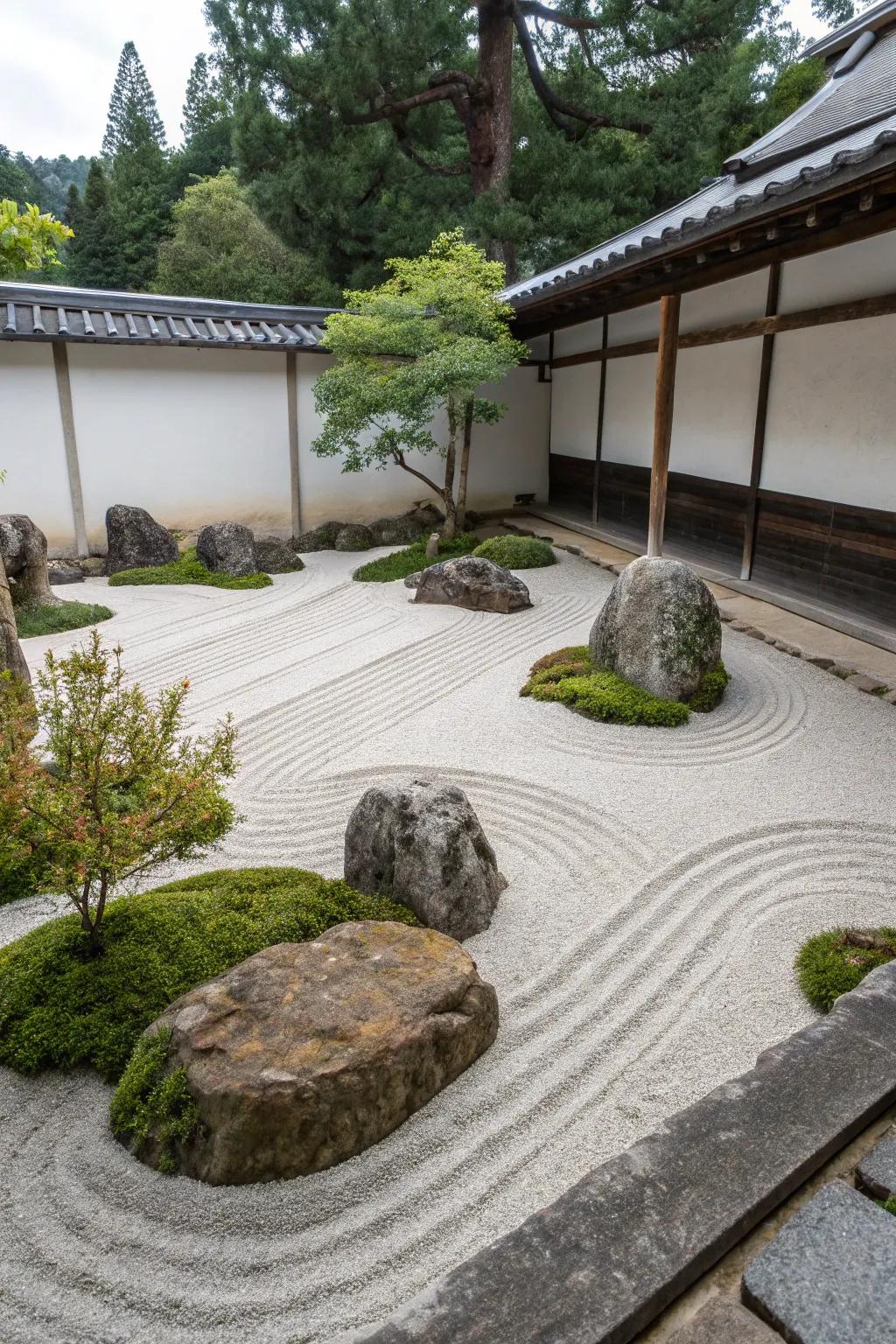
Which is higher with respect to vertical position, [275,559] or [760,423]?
[760,423]

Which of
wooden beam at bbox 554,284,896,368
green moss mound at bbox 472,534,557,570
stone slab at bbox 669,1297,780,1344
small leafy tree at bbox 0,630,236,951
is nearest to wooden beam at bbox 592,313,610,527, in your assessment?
wooden beam at bbox 554,284,896,368

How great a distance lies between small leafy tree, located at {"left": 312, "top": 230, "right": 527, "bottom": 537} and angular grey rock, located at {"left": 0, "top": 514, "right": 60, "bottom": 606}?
4.16 m

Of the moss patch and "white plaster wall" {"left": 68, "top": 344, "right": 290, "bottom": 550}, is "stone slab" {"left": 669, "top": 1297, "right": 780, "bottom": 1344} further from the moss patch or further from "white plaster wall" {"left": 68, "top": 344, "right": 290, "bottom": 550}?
"white plaster wall" {"left": 68, "top": 344, "right": 290, "bottom": 550}

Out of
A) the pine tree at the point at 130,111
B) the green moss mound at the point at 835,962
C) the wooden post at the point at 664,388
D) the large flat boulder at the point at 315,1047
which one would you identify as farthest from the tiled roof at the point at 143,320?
the pine tree at the point at 130,111

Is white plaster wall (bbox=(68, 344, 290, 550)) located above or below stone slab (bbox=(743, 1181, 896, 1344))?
above

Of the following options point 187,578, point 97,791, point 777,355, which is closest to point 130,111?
point 187,578

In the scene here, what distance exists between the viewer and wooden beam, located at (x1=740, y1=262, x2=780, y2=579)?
27.4 feet

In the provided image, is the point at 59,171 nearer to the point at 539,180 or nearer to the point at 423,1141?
the point at 539,180

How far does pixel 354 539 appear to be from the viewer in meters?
13.0

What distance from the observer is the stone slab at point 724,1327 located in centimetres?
157

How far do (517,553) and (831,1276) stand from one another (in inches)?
Answer: 380

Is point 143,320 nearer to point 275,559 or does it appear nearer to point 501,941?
point 275,559

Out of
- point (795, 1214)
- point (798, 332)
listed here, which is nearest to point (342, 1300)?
point (795, 1214)

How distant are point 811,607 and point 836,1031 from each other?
6.56 metres
